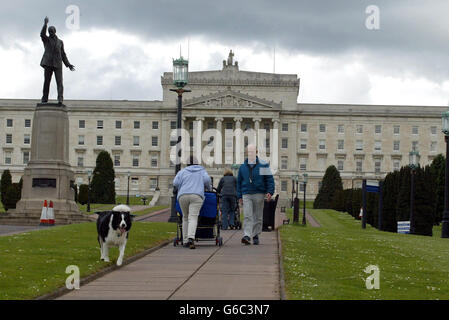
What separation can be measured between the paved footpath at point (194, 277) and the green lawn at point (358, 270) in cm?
44

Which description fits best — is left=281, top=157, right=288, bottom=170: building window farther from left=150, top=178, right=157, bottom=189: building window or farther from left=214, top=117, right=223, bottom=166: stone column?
left=150, top=178, right=157, bottom=189: building window

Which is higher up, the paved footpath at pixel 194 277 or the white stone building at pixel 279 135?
the white stone building at pixel 279 135

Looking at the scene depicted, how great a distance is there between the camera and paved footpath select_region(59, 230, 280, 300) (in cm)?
1161

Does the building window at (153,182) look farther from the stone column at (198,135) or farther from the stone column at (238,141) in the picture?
the stone column at (238,141)

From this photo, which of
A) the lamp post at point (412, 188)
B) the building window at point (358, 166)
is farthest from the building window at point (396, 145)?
the lamp post at point (412, 188)

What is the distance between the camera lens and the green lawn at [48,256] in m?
12.0

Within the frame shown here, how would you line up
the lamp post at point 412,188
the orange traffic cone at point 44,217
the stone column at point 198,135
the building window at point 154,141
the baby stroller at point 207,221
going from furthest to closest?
the building window at point 154,141, the stone column at point 198,135, the lamp post at point 412,188, the orange traffic cone at point 44,217, the baby stroller at point 207,221

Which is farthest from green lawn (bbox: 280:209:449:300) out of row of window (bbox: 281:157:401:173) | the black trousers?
row of window (bbox: 281:157:401:173)

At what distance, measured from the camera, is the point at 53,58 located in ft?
111

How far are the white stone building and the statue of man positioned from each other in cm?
9130

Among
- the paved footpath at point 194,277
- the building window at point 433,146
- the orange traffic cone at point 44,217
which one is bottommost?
the paved footpath at point 194,277
